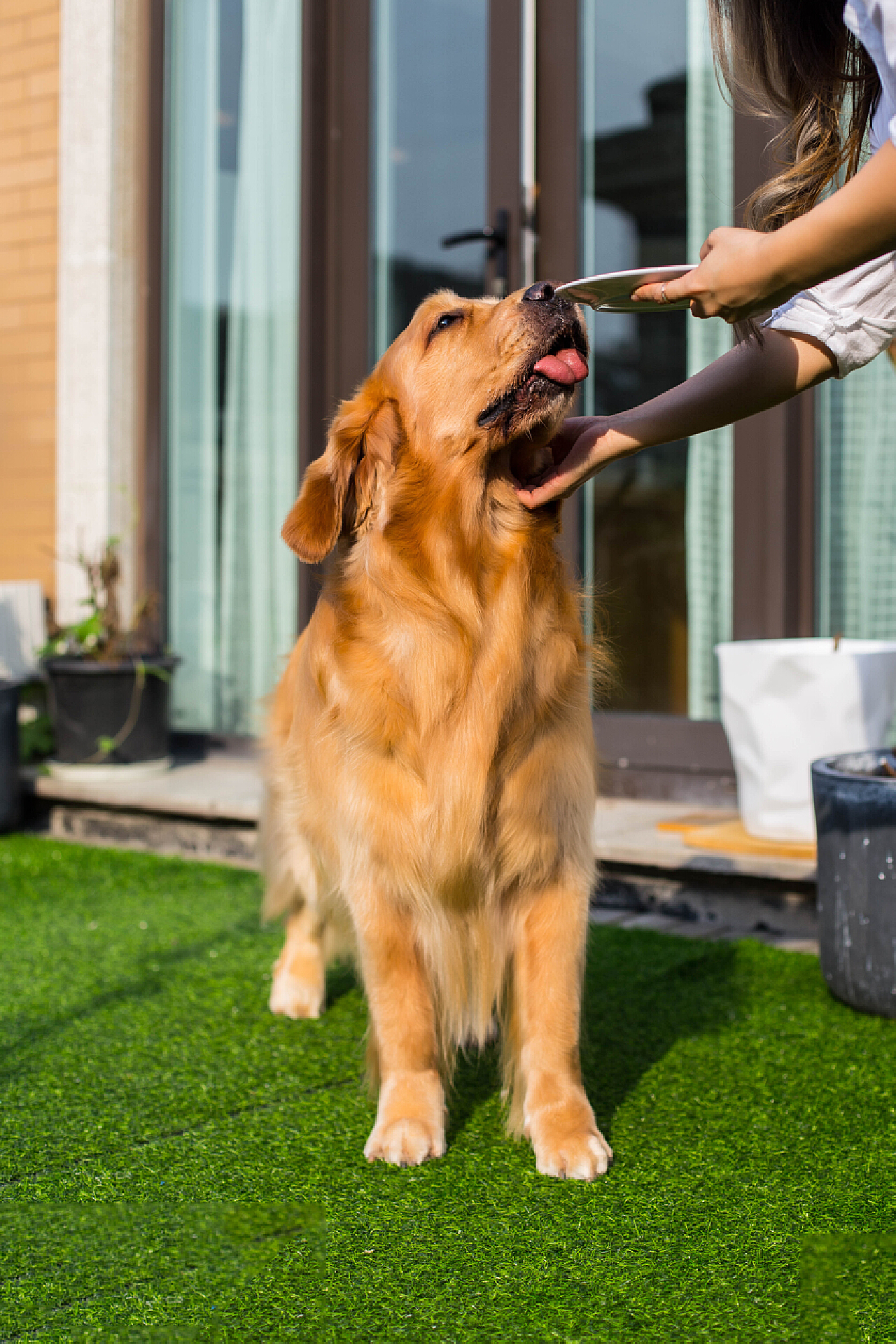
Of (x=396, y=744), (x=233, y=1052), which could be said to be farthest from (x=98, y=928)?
(x=396, y=744)

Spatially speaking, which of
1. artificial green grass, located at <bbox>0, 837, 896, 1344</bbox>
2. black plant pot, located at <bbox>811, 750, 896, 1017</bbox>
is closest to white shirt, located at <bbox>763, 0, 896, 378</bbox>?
black plant pot, located at <bbox>811, 750, 896, 1017</bbox>

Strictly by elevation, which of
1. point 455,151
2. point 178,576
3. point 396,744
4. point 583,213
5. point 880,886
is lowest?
point 880,886

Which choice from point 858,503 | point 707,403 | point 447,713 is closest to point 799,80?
point 707,403

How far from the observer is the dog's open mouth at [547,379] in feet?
6.27

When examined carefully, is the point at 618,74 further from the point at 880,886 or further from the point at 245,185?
the point at 880,886

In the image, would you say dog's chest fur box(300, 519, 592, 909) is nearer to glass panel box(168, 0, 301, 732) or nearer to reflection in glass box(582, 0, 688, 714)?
reflection in glass box(582, 0, 688, 714)

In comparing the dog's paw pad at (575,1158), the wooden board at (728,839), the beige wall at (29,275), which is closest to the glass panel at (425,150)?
the beige wall at (29,275)

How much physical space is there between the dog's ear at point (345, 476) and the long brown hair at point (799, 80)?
696 millimetres

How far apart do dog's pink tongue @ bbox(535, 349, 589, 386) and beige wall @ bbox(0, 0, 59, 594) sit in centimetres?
374

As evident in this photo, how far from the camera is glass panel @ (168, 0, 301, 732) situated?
493cm

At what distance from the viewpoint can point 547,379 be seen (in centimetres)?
192

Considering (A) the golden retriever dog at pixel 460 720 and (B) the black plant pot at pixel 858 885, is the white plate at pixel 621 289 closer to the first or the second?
(A) the golden retriever dog at pixel 460 720

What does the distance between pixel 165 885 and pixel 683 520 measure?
2034 mm

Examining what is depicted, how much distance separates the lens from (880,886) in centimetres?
225
